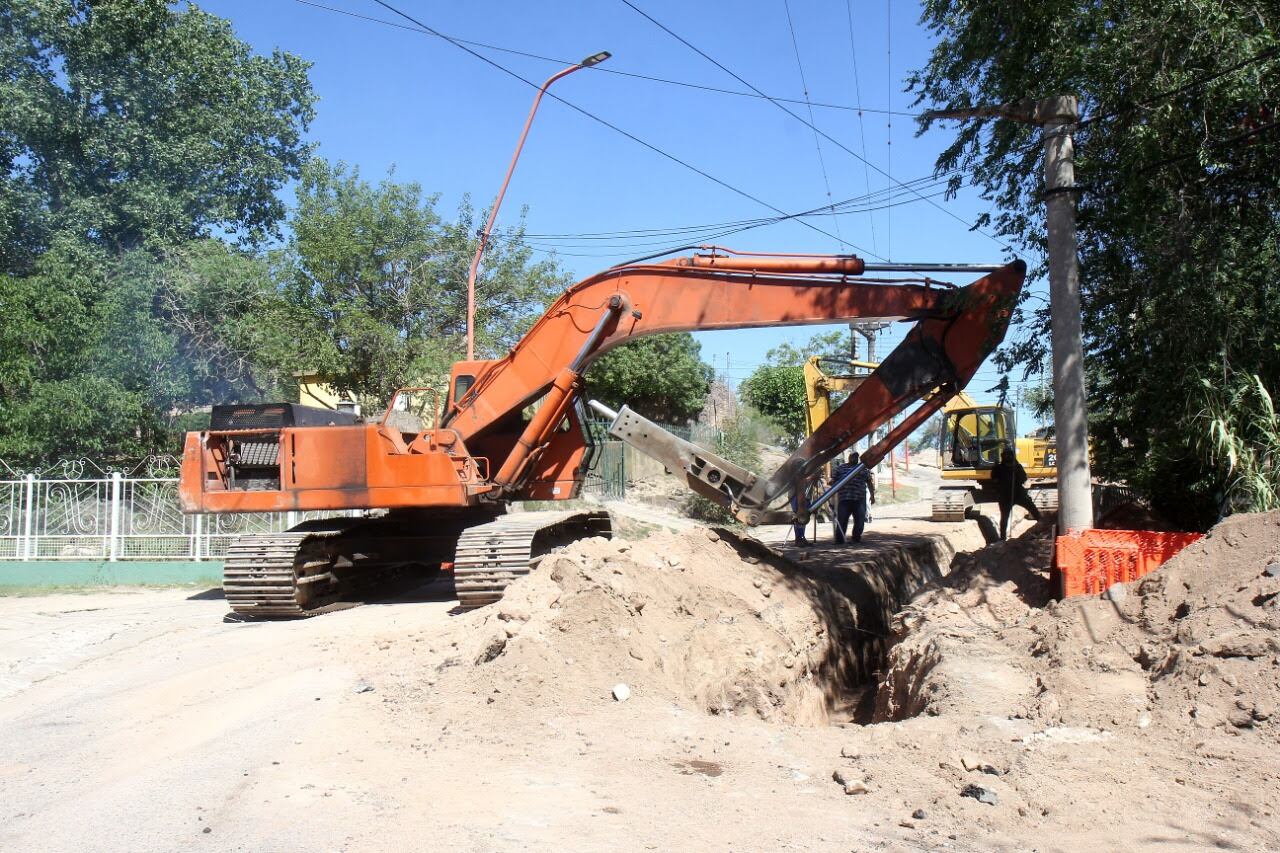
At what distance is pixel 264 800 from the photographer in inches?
189

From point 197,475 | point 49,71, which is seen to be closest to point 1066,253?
point 197,475

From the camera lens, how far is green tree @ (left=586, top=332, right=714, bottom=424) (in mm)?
34188

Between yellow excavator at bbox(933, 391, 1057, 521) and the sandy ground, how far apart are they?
14.2m

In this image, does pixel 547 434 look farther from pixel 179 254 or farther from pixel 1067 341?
pixel 179 254

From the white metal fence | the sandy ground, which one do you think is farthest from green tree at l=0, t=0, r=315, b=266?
the sandy ground

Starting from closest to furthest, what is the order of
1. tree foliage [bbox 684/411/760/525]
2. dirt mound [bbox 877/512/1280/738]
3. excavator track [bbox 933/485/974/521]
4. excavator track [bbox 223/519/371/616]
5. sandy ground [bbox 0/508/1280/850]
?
sandy ground [bbox 0/508/1280/850]
dirt mound [bbox 877/512/1280/738]
excavator track [bbox 223/519/371/616]
excavator track [bbox 933/485/974/521]
tree foliage [bbox 684/411/760/525]

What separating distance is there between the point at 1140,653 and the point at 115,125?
2810 cm

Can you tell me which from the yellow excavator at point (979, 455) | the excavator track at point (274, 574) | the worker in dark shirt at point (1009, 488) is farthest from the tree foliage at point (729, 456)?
the excavator track at point (274, 574)

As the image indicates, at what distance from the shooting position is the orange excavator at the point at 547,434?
9.24 m

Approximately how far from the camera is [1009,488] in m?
14.1

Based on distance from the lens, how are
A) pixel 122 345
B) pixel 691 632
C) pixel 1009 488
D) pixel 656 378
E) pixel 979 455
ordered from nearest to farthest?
pixel 691 632 < pixel 1009 488 < pixel 979 455 < pixel 122 345 < pixel 656 378

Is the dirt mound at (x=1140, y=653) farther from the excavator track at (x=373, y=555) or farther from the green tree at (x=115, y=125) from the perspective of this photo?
the green tree at (x=115, y=125)

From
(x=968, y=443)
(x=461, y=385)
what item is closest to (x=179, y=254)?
(x=461, y=385)

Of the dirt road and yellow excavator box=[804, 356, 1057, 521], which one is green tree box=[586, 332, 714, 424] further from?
the dirt road
